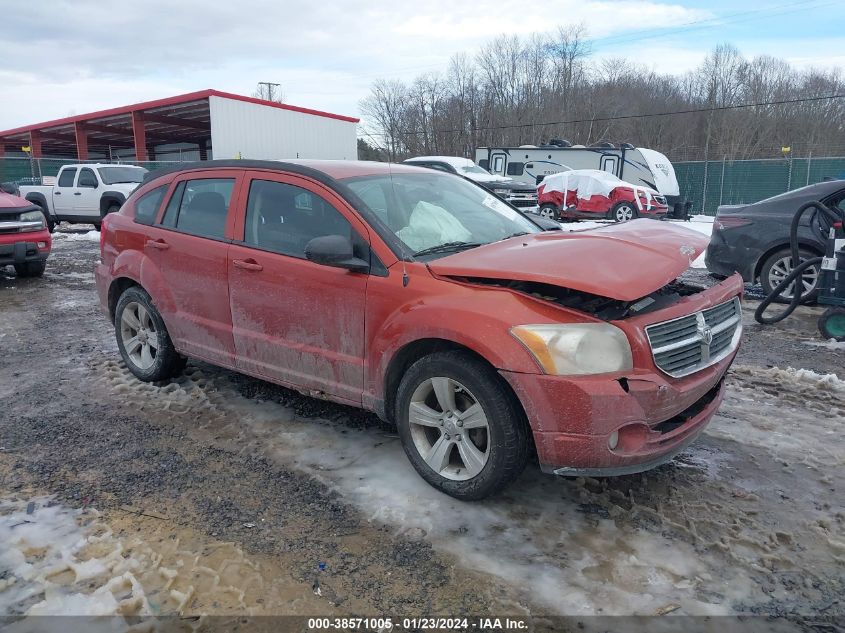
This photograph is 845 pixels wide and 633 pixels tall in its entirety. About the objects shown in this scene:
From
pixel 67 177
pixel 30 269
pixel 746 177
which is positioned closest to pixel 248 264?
pixel 30 269

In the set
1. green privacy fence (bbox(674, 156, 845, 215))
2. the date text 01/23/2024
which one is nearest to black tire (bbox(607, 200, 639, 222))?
green privacy fence (bbox(674, 156, 845, 215))

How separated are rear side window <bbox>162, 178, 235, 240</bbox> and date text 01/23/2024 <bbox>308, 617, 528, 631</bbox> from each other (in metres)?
2.69

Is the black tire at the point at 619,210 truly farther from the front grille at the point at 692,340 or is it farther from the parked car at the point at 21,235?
the front grille at the point at 692,340

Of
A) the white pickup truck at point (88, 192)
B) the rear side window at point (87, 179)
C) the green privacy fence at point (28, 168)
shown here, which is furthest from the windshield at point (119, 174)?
the green privacy fence at point (28, 168)

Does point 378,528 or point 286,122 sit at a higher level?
point 286,122

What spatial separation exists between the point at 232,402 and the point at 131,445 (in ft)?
2.76

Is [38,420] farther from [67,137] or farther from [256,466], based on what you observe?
[67,137]

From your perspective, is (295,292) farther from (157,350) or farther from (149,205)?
(149,205)

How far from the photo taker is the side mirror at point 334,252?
11.1 ft

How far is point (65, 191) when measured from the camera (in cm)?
1725

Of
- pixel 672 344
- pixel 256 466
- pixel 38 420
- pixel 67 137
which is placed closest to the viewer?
pixel 672 344

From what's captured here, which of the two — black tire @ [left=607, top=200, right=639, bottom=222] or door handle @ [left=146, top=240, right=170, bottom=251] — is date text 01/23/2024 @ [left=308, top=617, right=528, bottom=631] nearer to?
door handle @ [left=146, top=240, right=170, bottom=251]

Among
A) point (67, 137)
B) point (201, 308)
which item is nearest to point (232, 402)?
point (201, 308)

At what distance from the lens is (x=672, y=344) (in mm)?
3006
